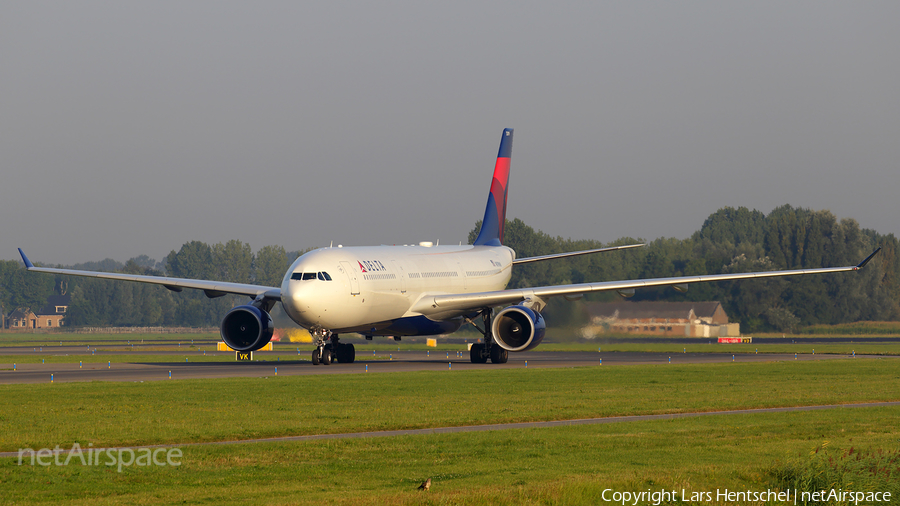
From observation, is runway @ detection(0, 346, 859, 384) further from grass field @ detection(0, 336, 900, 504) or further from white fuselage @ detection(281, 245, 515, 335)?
grass field @ detection(0, 336, 900, 504)

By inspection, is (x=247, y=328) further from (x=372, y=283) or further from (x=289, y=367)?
(x=372, y=283)

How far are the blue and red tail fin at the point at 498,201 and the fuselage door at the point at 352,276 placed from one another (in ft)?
55.6

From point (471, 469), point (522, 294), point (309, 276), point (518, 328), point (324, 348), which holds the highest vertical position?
point (309, 276)

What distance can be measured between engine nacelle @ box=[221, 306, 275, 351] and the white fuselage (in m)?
2.64

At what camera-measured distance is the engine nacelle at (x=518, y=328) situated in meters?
42.2

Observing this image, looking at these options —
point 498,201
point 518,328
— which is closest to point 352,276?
point 518,328

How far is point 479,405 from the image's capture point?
25141 mm

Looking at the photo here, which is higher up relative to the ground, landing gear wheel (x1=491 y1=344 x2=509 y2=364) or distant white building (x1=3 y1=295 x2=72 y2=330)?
distant white building (x1=3 y1=295 x2=72 y2=330)

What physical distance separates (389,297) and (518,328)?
18.1ft

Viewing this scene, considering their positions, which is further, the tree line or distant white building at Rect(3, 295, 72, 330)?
distant white building at Rect(3, 295, 72, 330)

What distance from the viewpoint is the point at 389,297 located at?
141 ft

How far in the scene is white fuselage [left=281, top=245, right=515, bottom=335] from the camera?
129ft

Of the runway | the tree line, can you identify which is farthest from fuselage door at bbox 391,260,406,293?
the tree line

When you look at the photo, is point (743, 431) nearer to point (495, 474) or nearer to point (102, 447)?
point (495, 474)
